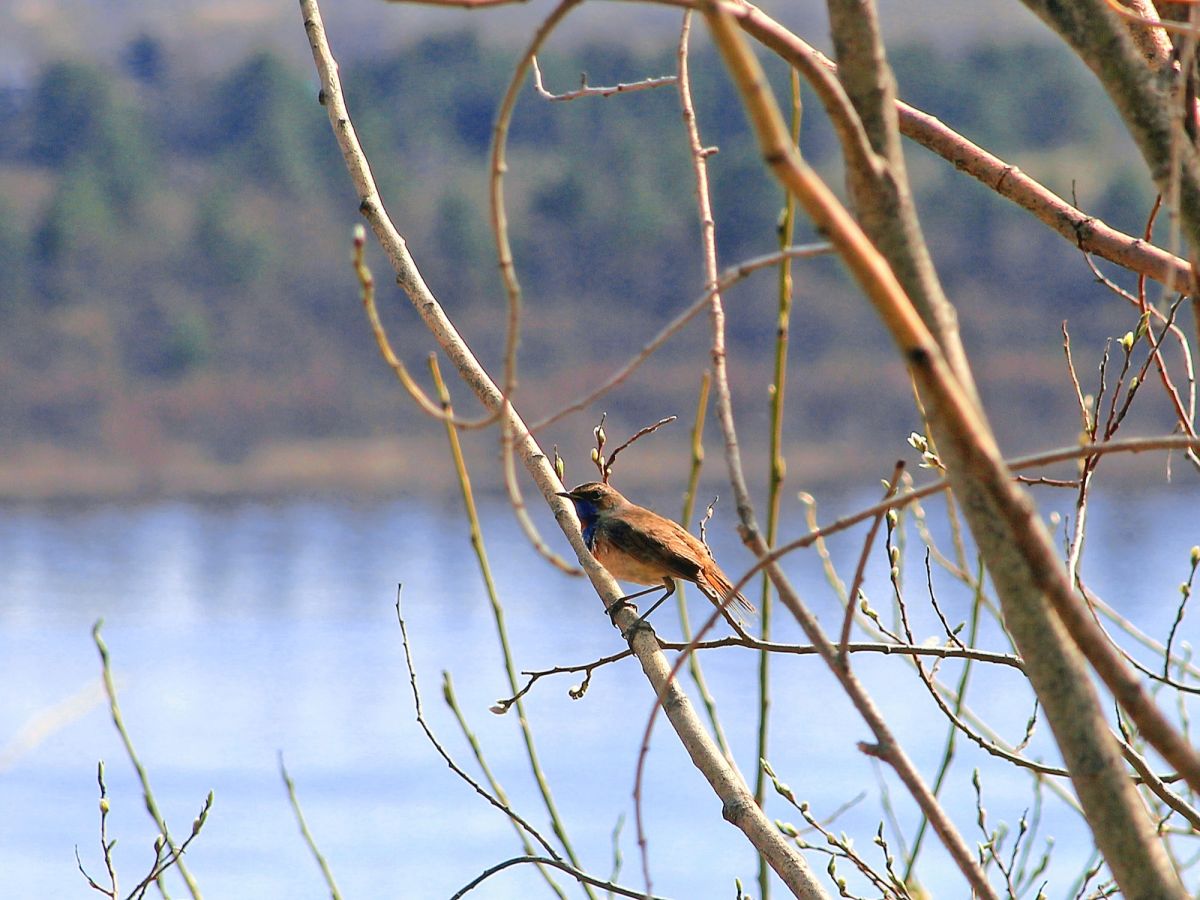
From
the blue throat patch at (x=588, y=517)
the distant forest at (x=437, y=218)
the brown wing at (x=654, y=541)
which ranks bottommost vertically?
the brown wing at (x=654, y=541)

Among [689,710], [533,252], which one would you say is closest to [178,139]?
[533,252]

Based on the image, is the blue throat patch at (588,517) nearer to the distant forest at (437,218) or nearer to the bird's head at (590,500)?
the bird's head at (590,500)

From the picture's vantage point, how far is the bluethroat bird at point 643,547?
10.3ft

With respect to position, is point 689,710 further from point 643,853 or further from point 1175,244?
point 1175,244

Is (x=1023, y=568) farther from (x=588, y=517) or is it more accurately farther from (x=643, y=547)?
(x=588, y=517)

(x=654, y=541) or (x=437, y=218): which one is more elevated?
(x=437, y=218)

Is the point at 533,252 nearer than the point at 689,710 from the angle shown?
No

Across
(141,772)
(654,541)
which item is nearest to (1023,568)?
(141,772)

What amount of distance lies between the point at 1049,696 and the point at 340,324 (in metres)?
21.8

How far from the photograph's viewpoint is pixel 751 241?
19.0 metres

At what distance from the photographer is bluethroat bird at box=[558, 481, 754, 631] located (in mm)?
3139

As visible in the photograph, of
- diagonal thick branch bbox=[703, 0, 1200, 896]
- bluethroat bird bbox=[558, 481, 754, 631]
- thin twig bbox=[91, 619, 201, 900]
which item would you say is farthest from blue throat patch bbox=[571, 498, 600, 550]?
diagonal thick branch bbox=[703, 0, 1200, 896]

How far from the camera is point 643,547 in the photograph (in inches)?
126

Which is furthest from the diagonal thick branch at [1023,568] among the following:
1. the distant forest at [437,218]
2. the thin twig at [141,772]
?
the distant forest at [437,218]
